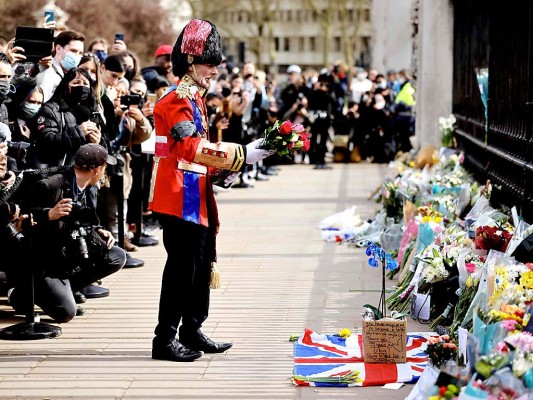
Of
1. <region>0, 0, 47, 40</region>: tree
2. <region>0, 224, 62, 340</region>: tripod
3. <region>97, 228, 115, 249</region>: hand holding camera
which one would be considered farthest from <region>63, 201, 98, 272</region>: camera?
<region>0, 0, 47, 40</region>: tree

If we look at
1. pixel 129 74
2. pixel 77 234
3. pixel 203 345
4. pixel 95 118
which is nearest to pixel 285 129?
pixel 203 345

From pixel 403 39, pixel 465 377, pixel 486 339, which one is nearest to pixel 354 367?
pixel 486 339

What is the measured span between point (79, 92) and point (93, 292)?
5.38 feet

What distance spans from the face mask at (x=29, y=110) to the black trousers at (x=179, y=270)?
8.48 feet

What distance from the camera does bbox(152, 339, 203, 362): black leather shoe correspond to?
737 centimetres

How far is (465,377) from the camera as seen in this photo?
209 inches

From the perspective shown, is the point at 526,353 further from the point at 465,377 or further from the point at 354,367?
the point at 354,367

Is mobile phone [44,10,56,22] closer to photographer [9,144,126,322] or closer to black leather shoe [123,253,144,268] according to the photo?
black leather shoe [123,253,144,268]

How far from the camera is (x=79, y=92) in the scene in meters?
9.52

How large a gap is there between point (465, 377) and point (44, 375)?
9.30 ft

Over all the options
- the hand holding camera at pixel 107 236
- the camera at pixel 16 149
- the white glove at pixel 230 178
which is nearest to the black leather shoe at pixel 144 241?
the hand holding camera at pixel 107 236

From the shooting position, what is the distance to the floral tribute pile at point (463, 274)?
17.3 feet

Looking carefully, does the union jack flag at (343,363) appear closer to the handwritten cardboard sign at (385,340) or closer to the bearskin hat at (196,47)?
the handwritten cardboard sign at (385,340)

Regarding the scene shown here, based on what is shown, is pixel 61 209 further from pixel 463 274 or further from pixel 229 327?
pixel 463 274
